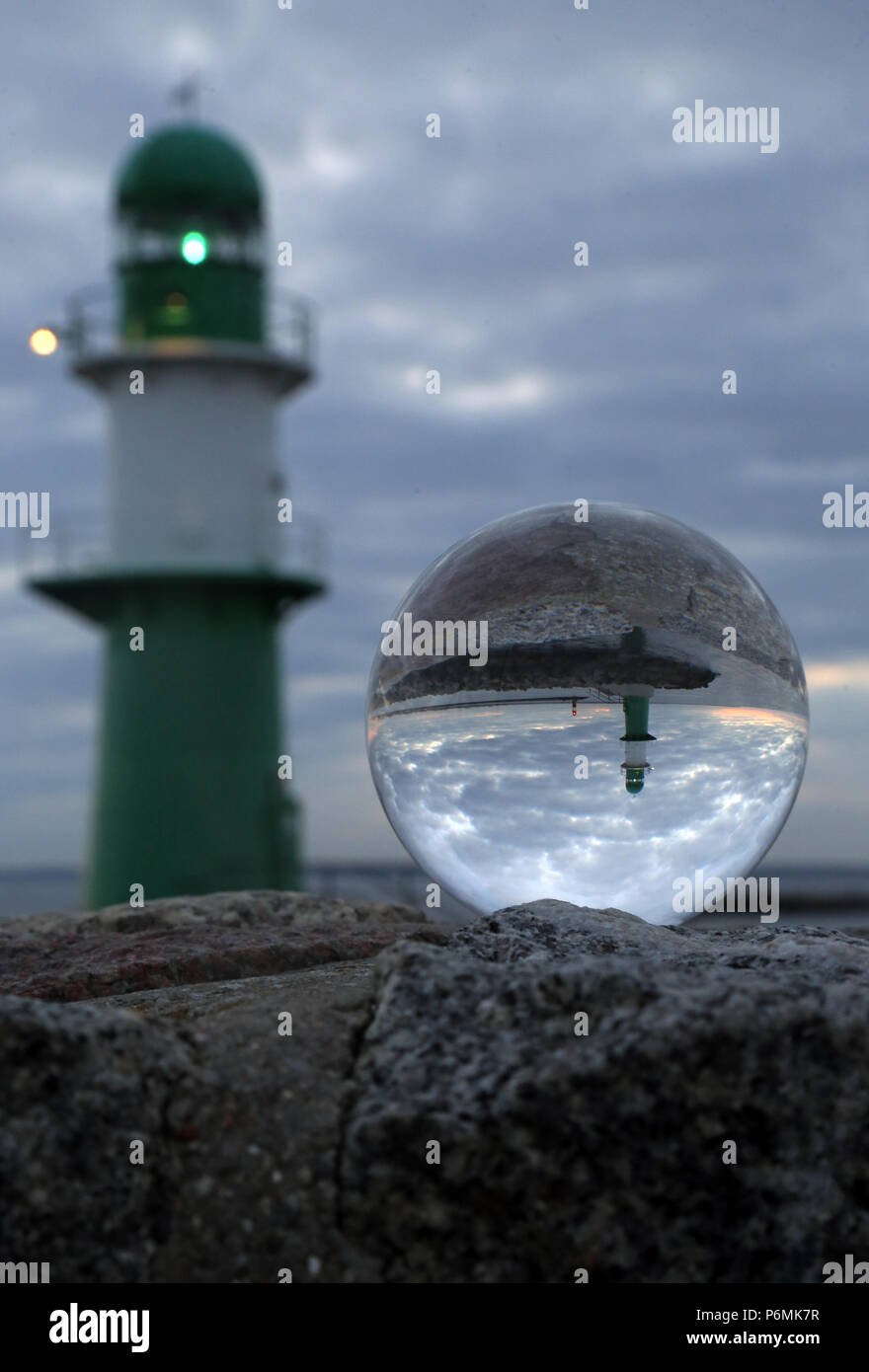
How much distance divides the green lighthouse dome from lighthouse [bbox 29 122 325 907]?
0.09ft

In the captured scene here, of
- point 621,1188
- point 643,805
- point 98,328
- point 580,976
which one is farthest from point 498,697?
point 98,328

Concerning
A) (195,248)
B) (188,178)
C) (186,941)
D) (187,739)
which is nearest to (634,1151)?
(186,941)

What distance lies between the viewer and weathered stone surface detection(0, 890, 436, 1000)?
12.2 ft

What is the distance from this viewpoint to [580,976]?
2.29 meters

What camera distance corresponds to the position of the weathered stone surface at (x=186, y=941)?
12.2ft

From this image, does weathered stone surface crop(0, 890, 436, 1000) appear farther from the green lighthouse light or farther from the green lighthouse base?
the green lighthouse light

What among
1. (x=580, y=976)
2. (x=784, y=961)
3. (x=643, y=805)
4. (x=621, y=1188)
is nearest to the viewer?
(x=621, y=1188)

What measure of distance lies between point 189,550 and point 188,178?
5.18 m

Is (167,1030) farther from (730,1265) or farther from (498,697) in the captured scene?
(498,697)

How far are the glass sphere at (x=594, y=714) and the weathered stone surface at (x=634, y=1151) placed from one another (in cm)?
149

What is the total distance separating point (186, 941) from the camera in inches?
167

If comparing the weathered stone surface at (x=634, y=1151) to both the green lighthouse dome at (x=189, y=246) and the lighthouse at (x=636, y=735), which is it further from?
the green lighthouse dome at (x=189, y=246)

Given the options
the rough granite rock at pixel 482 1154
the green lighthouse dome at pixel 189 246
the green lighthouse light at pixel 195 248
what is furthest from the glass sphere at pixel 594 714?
the green lighthouse light at pixel 195 248

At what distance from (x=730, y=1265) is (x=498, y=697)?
6.18ft
